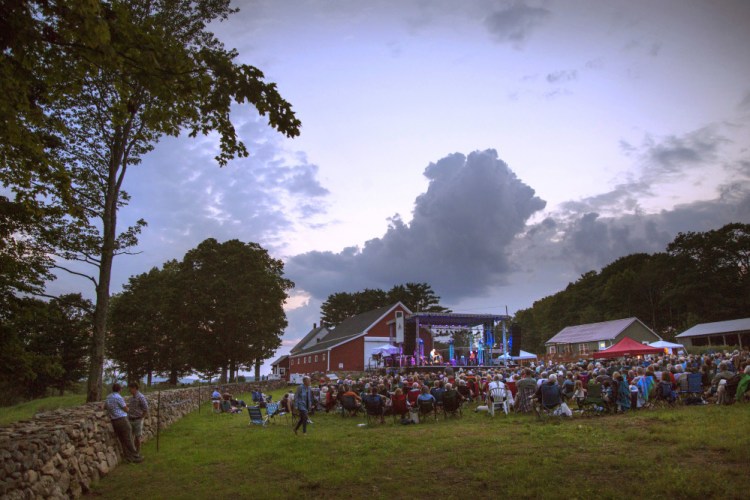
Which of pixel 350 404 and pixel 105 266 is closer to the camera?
pixel 105 266

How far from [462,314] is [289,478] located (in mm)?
28058

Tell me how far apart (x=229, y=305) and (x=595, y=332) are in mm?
37771

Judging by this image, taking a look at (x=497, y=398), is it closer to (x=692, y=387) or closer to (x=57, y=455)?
(x=692, y=387)

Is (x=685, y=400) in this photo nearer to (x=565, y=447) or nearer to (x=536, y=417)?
(x=536, y=417)

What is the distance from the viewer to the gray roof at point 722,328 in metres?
48.1

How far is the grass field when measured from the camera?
22.5 ft

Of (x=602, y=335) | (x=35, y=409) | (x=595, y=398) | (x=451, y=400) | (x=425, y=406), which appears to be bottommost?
(x=35, y=409)

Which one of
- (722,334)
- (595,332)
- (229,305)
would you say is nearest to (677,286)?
(722,334)

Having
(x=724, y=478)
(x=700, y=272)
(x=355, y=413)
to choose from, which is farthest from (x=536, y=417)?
(x=700, y=272)

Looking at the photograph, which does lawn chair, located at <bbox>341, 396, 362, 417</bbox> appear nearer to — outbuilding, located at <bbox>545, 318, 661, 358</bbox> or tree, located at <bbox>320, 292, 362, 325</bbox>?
outbuilding, located at <bbox>545, 318, 661, 358</bbox>

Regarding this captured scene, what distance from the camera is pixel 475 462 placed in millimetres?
8445

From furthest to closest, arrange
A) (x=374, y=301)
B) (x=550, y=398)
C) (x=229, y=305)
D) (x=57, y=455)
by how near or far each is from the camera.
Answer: (x=374, y=301), (x=229, y=305), (x=550, y=398), (x=57, y=455)

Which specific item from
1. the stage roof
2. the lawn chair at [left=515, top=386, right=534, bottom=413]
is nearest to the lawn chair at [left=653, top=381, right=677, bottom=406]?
the lawn chair at [left=515, top=386, right=534, bottom=413]

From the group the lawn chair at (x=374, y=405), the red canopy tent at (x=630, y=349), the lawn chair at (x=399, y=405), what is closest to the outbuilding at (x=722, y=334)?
the red canopy tent at (x=630, y=349)
